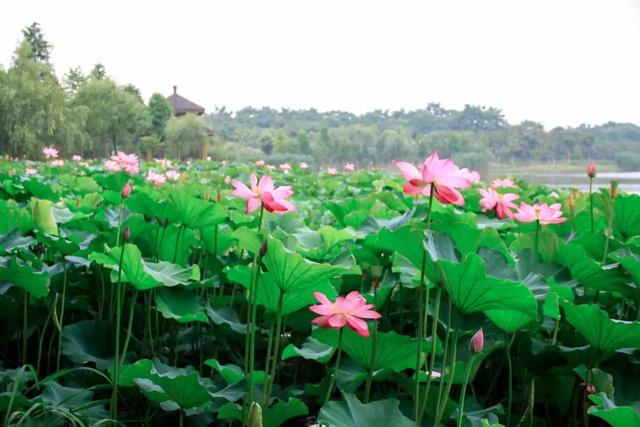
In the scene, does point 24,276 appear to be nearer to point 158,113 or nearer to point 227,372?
point 227,372

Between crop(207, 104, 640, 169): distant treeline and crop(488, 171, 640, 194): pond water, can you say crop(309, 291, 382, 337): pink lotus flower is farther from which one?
crop(207, 104, 640, 169): distant treeline

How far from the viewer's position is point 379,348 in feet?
2.79

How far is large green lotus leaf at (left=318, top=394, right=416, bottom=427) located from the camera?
713 mm

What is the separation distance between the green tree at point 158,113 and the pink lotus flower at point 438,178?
3416cm

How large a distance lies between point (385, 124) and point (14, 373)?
5058 centimetres

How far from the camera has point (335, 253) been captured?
1.17 metres

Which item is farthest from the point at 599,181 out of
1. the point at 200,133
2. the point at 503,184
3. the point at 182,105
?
the point at 182,105

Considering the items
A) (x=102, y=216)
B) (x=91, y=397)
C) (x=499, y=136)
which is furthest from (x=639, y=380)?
(x=499, y=136)

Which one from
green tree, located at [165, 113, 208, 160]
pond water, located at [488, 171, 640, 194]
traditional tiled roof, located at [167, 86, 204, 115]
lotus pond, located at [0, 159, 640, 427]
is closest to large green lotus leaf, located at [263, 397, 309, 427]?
lotus pond, located at [0, 159, 640, 427]

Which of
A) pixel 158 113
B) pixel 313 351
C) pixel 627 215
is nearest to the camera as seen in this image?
pixel 313 351

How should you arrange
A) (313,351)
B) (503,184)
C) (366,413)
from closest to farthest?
(366,413) < (313,351) < (503,184)

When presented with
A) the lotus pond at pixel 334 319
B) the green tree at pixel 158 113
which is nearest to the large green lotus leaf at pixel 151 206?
the lotus pond at pixel 334 319

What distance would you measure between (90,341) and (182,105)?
142 feet

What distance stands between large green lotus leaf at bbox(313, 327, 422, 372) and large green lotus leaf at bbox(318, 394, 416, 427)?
106mm
